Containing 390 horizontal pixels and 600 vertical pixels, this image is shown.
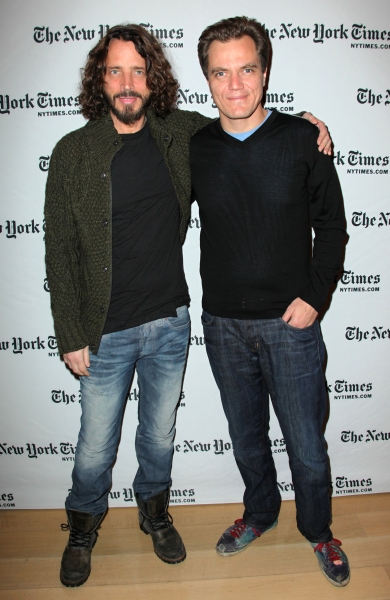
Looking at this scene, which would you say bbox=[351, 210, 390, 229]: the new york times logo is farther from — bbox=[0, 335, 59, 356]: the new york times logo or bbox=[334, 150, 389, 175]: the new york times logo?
bbox=[0, 335, 59, 356]: the new york times logo

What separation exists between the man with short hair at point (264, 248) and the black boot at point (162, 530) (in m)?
0.56

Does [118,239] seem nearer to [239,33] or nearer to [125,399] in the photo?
[125,399]

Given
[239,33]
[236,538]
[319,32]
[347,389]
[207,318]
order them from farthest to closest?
[347,389] → [236,538] → [319,32] → [207,318] → [239,33]

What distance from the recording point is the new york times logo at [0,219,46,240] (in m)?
2.11

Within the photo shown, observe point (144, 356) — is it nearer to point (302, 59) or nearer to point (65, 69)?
point (65, 69)

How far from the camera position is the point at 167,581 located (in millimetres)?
1938

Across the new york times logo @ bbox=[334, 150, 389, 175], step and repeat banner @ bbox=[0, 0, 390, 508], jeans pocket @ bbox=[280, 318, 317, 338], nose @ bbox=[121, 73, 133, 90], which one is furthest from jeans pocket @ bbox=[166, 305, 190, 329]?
the new york times logo @ bbox=[334, 150, 389, 175]

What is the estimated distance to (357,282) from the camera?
2213mm

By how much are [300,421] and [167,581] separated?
0.87 meters

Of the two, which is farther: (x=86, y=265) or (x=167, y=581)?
(x=167, y=581)

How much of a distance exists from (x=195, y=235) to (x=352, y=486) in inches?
59.2

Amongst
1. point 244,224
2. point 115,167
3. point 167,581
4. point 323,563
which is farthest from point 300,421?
point 115,167

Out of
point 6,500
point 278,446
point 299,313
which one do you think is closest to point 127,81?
point 299,313

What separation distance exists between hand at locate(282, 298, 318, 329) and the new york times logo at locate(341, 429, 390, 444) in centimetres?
96
